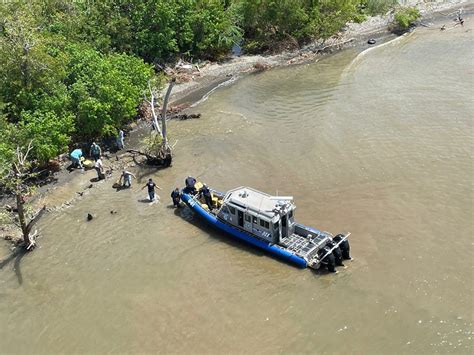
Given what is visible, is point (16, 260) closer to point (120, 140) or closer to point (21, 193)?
point (21, 193)

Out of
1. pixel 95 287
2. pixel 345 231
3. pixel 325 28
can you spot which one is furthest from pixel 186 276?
pixel 325 28

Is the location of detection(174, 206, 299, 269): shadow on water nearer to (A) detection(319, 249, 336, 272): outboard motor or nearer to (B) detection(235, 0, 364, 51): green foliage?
(A) detection(319, 249, 336, 272): outboard motor

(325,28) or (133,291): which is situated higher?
(325,28)

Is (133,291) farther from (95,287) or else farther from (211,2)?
(211,2)

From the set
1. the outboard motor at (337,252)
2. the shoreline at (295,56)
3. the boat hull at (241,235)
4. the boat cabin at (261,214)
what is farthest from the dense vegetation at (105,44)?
the outboard motor at (337,252)

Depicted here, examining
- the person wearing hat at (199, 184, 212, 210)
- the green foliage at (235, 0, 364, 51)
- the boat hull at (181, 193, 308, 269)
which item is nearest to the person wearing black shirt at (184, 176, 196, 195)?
the boat hull at (181, 193, 308, 269)

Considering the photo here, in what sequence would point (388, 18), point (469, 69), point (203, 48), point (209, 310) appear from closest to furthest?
1. point (209, 310)
2. point (469, 69)
3. point (203, 48)
4. point (388, 18)

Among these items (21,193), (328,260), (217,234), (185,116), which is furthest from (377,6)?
(21,193)
